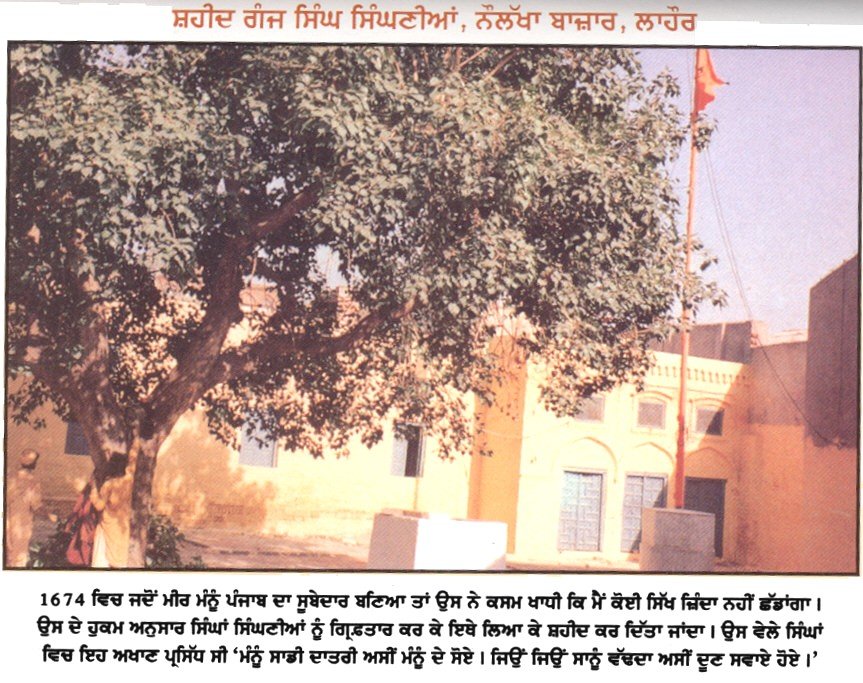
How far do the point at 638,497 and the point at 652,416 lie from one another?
47.7 inches

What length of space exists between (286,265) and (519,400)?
6818 mm

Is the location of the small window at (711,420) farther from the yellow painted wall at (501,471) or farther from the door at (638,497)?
the yellow painted wall at (501,471)

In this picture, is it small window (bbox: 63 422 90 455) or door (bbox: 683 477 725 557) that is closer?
small window (bbox: 63 422 90 455)

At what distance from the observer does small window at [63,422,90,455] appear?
896 cm

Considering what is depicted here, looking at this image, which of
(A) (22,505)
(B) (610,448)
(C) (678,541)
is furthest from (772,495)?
(A) (22,505)

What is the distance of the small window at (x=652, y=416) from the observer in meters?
14.4

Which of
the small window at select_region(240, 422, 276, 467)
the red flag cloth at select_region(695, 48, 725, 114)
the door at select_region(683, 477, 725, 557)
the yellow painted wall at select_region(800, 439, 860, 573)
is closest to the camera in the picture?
the yellow painted wall at select_region(800, 439, 860, 573)

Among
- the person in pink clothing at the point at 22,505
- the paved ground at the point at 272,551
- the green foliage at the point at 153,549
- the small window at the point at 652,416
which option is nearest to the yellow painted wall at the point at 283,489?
the paved ground at the point at 272,551

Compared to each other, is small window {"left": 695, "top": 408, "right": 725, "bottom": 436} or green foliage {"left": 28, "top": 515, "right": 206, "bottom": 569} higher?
small window {"left": 695, "top": 408, "right": 725, "bottom": 436}

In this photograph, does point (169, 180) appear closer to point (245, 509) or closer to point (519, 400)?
point (245, 509)

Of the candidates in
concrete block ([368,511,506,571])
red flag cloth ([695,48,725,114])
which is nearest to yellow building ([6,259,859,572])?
concrete block ([368,511,506,571])

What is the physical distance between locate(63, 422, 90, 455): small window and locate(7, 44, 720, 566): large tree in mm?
304

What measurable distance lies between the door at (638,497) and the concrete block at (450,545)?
560 cm

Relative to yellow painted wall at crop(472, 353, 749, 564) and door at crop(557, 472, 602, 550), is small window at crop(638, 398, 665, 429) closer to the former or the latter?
yellow painted wall at crop(472, 353, 749, 564)
